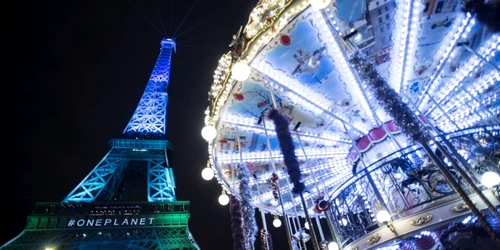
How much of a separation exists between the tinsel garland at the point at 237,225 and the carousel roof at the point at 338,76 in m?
1.60

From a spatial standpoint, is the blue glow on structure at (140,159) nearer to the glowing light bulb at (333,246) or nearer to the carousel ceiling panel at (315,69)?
the carousel ceiling panel at (315,69)

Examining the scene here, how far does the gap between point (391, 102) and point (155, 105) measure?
3659 centimetres

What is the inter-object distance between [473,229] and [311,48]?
537 cm

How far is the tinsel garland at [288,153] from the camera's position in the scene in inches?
175

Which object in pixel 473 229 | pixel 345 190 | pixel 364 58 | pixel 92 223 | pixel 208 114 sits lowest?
pixel 473 229

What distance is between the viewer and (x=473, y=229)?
550 centimetres

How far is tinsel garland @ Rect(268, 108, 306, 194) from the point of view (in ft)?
14.6

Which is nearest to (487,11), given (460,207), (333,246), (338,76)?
(338,76)

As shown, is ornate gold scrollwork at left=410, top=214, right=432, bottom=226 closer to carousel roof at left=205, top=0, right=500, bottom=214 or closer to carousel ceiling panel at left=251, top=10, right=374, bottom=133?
carousel roof at left=205, top=0, right=500, bottom=214

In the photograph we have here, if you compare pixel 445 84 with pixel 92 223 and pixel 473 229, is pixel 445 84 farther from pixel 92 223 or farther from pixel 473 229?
pixel 92 223

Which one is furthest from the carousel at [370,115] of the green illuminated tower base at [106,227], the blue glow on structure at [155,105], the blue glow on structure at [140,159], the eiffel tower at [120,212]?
the blue glow on structure at [155,105]

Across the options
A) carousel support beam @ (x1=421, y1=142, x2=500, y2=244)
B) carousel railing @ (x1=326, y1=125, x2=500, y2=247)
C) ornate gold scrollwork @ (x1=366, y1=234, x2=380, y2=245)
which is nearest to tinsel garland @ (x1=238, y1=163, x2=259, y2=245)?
carousel railing @ (x1=326, y1=125, x2=500, y2=247)

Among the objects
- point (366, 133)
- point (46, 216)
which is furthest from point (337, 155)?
point (46, 216)

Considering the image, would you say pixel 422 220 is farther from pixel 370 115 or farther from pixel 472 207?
pixel 370 115
